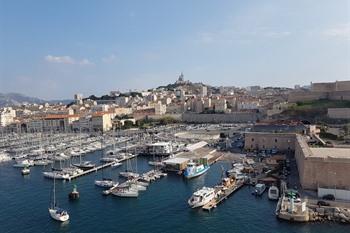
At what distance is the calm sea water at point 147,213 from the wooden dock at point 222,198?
27 centimetres

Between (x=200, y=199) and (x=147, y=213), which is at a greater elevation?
(x=200, y=199)

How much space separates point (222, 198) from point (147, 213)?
3.65 m

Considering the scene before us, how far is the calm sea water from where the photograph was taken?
1433 cm

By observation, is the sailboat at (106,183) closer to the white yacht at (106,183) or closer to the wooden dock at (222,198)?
the white yacht at (106,183)

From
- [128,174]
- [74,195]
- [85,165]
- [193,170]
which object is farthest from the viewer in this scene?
[85,165]

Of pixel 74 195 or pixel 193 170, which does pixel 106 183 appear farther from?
pixel 193 170

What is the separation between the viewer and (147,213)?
1622 centimetres

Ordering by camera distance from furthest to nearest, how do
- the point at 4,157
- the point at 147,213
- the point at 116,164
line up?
the point at 4,157, the point at 116,164, the point at 147,213

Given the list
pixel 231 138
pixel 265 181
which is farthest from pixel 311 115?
pixel 265 181

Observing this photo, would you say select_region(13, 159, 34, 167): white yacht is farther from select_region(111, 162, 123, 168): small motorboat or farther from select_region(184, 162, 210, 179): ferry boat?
select_region(184, 162, 210, 179): ferry boat

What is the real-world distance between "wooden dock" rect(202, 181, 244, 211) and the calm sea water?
0.88 ft

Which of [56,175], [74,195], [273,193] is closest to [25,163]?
[56,175]

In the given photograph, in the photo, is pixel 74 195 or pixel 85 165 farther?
pixel 85 165

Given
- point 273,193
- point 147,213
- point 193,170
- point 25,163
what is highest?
point 193,170
